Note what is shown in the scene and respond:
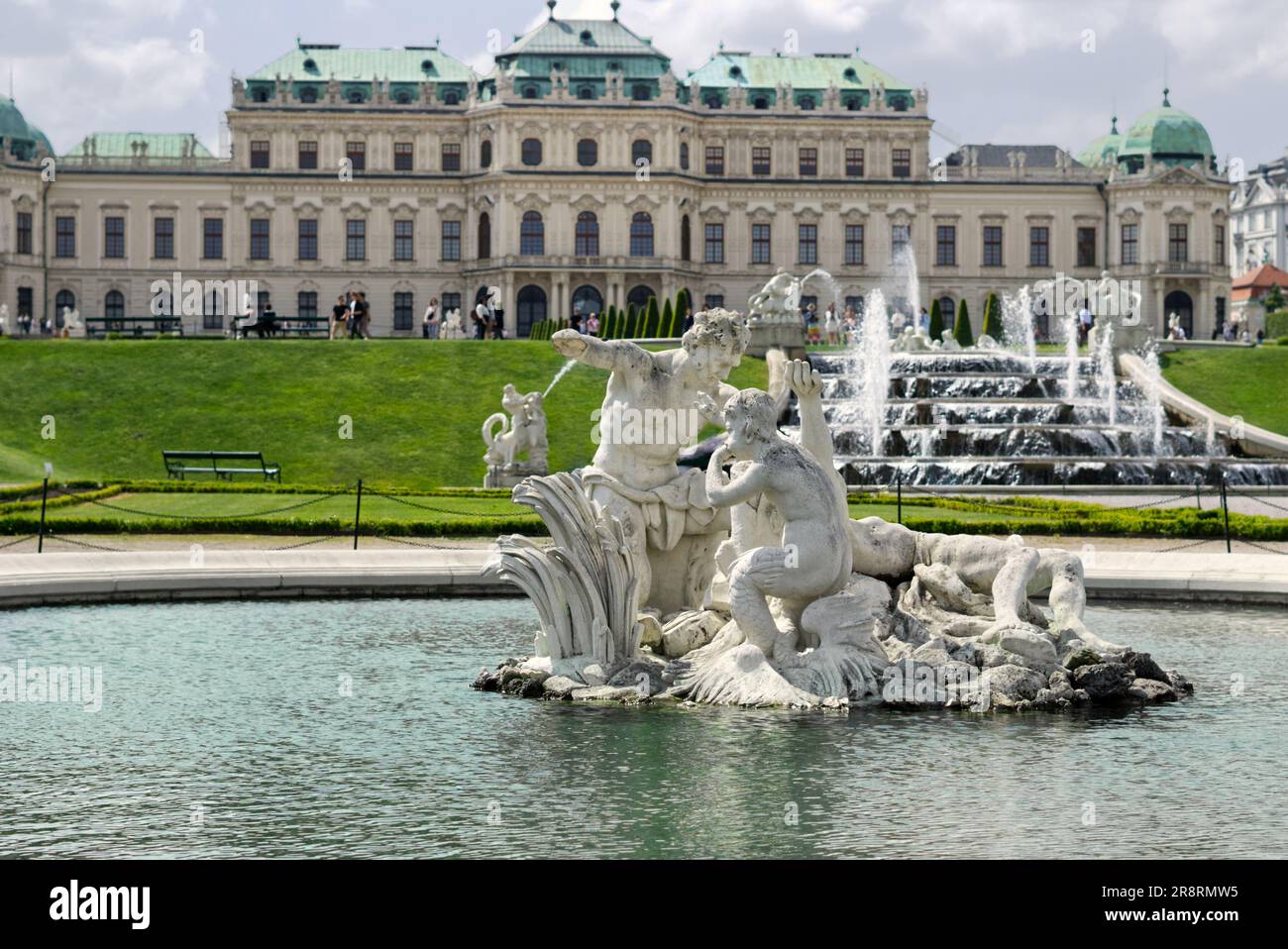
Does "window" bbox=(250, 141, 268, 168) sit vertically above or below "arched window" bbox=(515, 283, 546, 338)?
above

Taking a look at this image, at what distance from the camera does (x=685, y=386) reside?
12.6 m

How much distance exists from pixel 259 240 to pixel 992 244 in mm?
33502

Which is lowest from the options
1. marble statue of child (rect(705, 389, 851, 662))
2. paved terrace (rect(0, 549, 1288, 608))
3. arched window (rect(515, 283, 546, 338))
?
paved terrace (rect(0, 549, 1288, 608))

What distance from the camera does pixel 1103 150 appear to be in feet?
283

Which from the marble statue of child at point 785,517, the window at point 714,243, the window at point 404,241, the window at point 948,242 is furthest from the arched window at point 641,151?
the marble statue of child at point 785,517

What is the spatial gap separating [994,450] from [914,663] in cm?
2578

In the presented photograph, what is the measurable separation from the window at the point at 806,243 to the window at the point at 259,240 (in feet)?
78.7

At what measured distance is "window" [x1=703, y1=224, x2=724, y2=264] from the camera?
263 ft

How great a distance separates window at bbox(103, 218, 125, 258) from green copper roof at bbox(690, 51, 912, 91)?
26.8 metres

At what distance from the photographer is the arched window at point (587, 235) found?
77.8m

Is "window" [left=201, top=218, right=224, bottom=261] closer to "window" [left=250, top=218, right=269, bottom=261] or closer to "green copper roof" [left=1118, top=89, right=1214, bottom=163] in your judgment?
"window" [left=250, top=218, right=269, bottom=261]

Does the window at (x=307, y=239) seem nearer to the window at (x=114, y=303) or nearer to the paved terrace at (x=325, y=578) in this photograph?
the window at (x=114, y=303)

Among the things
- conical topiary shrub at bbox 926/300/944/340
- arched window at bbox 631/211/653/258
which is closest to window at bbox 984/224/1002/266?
conical topiary shrub at bbox 926/300/944/340

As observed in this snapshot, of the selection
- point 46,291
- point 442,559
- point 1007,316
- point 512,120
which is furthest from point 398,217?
point 442,559
